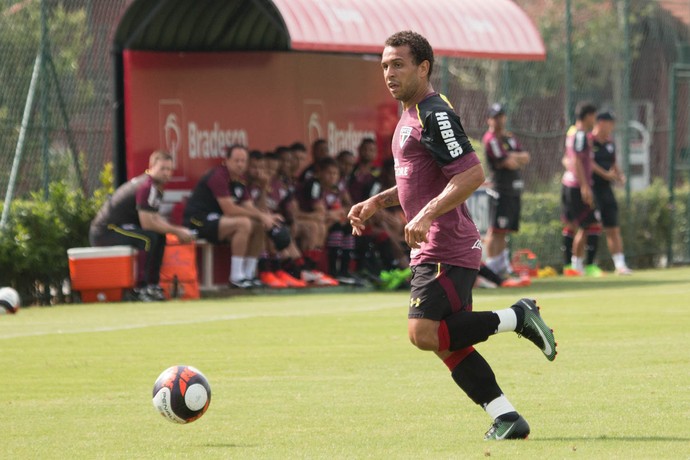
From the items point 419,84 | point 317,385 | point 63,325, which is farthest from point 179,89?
point 419,84

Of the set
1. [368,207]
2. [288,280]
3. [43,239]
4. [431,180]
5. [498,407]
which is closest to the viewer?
[498,407]

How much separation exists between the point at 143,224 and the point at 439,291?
1098 centimetres

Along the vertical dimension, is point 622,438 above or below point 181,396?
below

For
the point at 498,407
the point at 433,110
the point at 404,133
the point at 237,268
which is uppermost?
the point at 433,110

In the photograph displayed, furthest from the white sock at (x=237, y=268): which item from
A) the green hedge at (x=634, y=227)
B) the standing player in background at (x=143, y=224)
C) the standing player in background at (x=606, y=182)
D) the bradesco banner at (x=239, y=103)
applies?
the green hedge at (x=634, y=227)

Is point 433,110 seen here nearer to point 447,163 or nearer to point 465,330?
point 447,163

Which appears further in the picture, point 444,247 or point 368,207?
point 368,207

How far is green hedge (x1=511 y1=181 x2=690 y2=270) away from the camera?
81.3 ft

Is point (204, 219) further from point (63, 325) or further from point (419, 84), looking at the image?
point (419, 84)

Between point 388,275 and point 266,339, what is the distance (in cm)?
707

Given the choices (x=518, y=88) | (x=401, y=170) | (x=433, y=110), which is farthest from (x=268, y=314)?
(x=518, y=88)

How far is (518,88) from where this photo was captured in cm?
2506

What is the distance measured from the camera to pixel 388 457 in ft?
22.8

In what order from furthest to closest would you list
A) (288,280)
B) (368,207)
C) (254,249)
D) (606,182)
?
(606,182)
(288,280)
(254,249)
(368,207)
